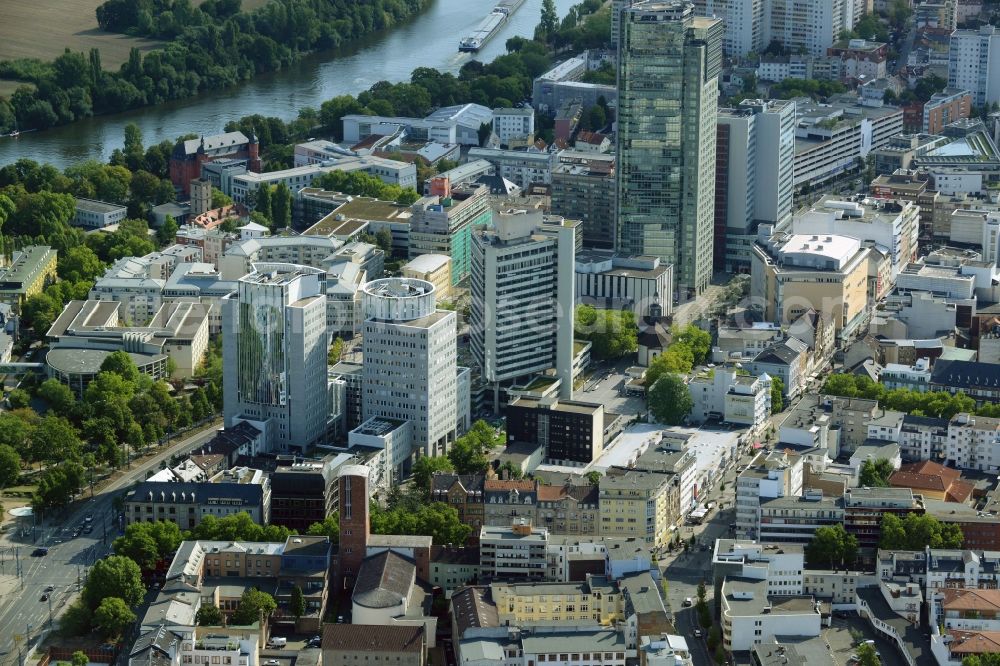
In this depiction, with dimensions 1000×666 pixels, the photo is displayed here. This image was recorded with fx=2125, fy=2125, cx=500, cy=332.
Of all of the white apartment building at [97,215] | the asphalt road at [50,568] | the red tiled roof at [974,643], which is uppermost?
the white apartment building at [97,215]

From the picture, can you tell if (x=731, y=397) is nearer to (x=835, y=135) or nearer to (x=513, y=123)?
(x=835, y=135)

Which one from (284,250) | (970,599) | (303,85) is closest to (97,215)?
(284,250)

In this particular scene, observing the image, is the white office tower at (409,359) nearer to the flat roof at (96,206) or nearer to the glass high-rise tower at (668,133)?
the glass high-rise tower at (668,133)

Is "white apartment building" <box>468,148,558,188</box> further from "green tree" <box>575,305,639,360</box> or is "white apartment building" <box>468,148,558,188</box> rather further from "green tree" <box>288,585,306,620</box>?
"green tree" <box>288,585,306,620</box>

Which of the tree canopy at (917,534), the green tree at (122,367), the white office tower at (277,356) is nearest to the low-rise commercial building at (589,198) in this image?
the green tree at (122,367)

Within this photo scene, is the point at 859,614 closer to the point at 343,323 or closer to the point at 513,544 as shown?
the point at 513,544

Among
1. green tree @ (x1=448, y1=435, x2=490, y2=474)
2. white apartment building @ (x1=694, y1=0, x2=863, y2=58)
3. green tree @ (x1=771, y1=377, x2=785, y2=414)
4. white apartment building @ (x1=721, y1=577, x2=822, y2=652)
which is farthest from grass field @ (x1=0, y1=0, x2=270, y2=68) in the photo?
white apartment building @ (x1=721, y1=577, x2=822, y2=652)
